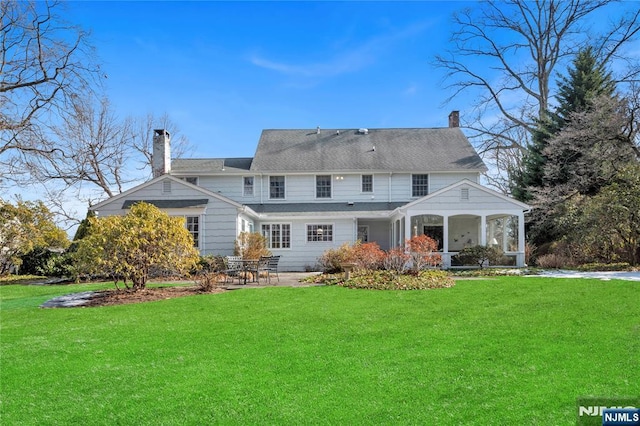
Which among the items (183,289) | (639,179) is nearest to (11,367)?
(183,289)

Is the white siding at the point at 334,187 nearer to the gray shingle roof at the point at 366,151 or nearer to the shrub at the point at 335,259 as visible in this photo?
the gray shingle roof at the point at 366,151

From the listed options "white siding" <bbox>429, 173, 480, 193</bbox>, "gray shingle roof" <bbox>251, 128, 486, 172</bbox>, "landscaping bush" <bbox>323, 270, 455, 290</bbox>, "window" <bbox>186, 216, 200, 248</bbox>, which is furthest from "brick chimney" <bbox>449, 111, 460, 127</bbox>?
"window" <bbox>186, 216, 200, 248</bbox>

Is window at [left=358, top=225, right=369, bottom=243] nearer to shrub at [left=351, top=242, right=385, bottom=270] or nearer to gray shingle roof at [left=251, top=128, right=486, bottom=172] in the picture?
gray shingle roof at [left=251, top=128, right=486, bottom=172]

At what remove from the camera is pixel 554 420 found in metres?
4.03

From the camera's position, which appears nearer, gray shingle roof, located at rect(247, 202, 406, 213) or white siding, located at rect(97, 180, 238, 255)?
white siding, located at rect(97, 180, 238, 255)

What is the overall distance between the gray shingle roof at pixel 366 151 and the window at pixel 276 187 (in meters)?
0.65

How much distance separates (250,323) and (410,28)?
1273cm

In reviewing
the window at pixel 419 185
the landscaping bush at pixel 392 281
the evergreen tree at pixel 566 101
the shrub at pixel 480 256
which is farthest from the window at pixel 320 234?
the evergreen tree at pixel 566 101

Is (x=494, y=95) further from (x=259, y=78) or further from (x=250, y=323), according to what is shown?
(x=250, y=323)

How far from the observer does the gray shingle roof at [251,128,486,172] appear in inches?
995

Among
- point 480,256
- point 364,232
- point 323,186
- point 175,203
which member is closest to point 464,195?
point 480,256

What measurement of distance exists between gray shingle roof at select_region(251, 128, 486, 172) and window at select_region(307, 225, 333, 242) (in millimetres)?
3721

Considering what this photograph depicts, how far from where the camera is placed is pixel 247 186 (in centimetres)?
2525

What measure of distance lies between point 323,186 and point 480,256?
9.66m
